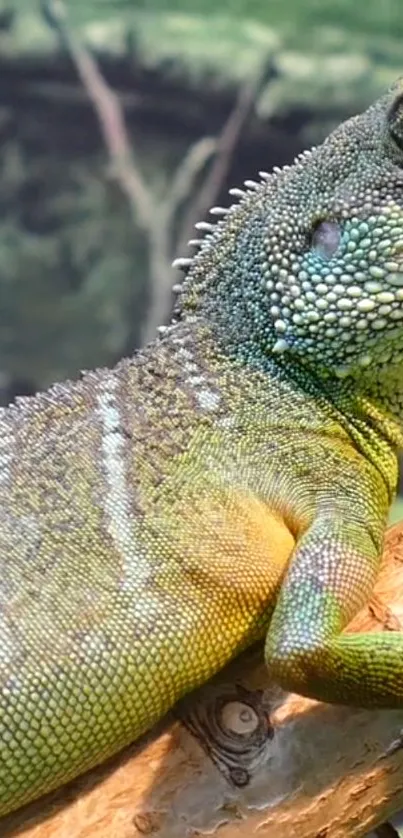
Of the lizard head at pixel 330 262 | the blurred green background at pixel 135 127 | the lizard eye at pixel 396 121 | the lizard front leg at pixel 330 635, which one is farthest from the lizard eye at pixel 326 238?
the blurred green background at pixel 135 127

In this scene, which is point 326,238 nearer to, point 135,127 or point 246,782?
point 246,782

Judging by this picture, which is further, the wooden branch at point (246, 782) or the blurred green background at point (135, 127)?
the blurred green background at point (135, 127)

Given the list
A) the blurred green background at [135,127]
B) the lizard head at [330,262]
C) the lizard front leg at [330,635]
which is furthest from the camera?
the blurred green background at [135,127]

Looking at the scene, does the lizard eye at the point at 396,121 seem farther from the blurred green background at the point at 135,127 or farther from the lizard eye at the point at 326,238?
the blurred green background at the point at 135,127

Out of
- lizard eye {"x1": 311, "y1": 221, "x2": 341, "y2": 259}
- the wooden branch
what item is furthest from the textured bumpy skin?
the wooden branch

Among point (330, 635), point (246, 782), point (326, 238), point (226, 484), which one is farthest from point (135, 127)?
point (246, 782)

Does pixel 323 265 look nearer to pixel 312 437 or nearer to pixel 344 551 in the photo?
pixel 312 437
